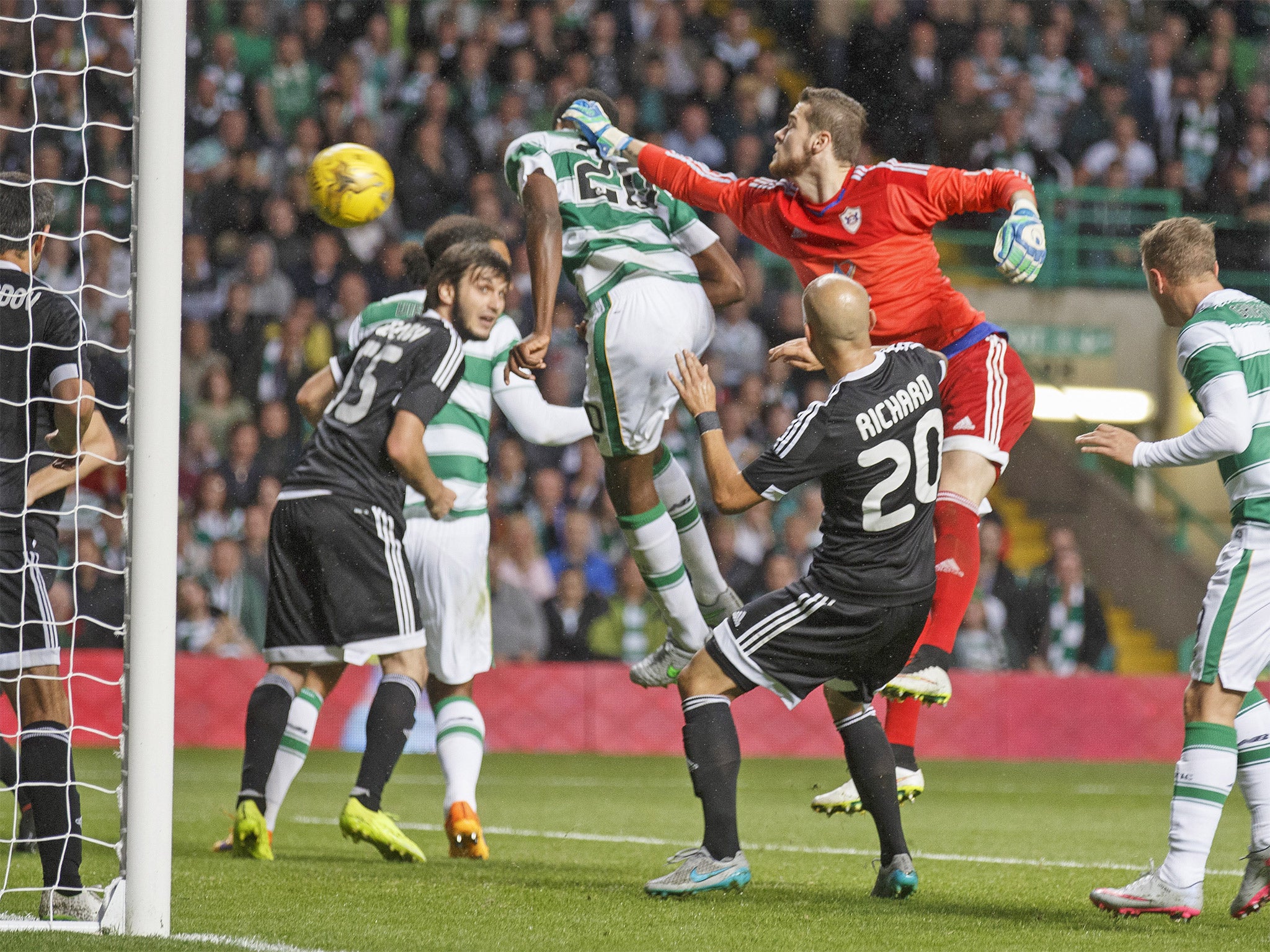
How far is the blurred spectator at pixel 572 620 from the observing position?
1211 cm

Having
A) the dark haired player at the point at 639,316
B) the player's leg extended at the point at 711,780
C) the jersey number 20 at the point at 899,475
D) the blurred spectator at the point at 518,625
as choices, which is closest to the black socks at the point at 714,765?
the player's leg extended at the point at 711,780

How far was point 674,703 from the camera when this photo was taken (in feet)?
39.9

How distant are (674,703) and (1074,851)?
5778 millimetres

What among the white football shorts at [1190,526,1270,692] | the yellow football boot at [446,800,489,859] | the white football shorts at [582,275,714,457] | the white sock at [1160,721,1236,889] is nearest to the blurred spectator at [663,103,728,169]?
the white football shorts at [582,275,714,457]

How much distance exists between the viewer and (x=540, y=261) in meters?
5.68

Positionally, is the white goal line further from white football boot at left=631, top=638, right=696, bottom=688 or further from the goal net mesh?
the goal net mesh

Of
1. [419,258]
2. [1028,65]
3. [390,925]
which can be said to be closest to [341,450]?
[419,258]

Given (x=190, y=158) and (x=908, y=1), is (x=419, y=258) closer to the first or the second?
(x=190, y=158)

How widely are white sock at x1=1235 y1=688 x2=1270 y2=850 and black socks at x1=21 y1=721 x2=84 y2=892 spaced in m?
3.38

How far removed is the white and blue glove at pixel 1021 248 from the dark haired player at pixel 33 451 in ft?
8.93

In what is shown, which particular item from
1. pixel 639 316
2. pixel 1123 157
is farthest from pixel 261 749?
pixel 1123 157

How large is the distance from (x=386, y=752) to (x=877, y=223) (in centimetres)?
264

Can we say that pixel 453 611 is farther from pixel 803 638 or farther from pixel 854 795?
pixel 803 638

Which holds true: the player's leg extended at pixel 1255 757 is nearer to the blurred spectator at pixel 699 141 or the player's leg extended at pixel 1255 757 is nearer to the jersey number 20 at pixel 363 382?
the jersey number 20 at pixel 363 382
